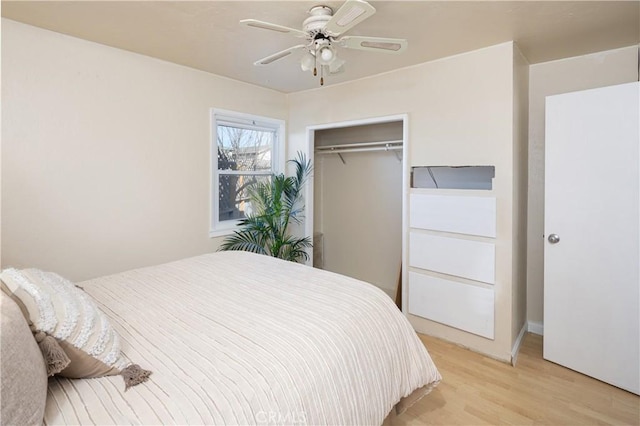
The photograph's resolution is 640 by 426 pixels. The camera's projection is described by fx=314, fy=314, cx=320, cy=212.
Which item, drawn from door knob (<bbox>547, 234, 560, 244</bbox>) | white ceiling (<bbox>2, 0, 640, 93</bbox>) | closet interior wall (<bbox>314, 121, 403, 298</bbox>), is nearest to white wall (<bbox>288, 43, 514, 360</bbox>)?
white ceiling (<bbox>2, 0, 640, 93</bbox>)

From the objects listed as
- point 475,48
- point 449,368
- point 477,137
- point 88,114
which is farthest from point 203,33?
point 449,368

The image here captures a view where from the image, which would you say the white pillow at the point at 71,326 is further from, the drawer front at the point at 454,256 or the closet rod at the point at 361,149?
the closet rod at the point at 361,149

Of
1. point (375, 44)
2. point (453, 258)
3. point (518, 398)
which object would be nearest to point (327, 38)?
point (375, 44)

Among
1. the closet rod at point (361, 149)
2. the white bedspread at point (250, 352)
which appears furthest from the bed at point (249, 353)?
the closet rod at point (361, 149)

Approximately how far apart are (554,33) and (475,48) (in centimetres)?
49

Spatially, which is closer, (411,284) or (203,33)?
(203,33)

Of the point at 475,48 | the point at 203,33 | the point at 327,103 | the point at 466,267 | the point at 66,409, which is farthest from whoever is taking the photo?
the point at 327,103

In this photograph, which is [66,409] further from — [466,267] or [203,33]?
[466,267]

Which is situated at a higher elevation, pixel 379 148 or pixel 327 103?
pixel 327 103

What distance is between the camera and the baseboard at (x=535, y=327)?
2.83 metres

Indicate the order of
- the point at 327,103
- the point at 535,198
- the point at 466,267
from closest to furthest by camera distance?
the point at 466,267, the point at 535,198, the point at 327,103

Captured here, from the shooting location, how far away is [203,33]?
220cm

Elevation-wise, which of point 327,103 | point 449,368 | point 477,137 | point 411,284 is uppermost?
point 327,103

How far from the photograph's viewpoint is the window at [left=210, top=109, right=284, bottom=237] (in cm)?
319
